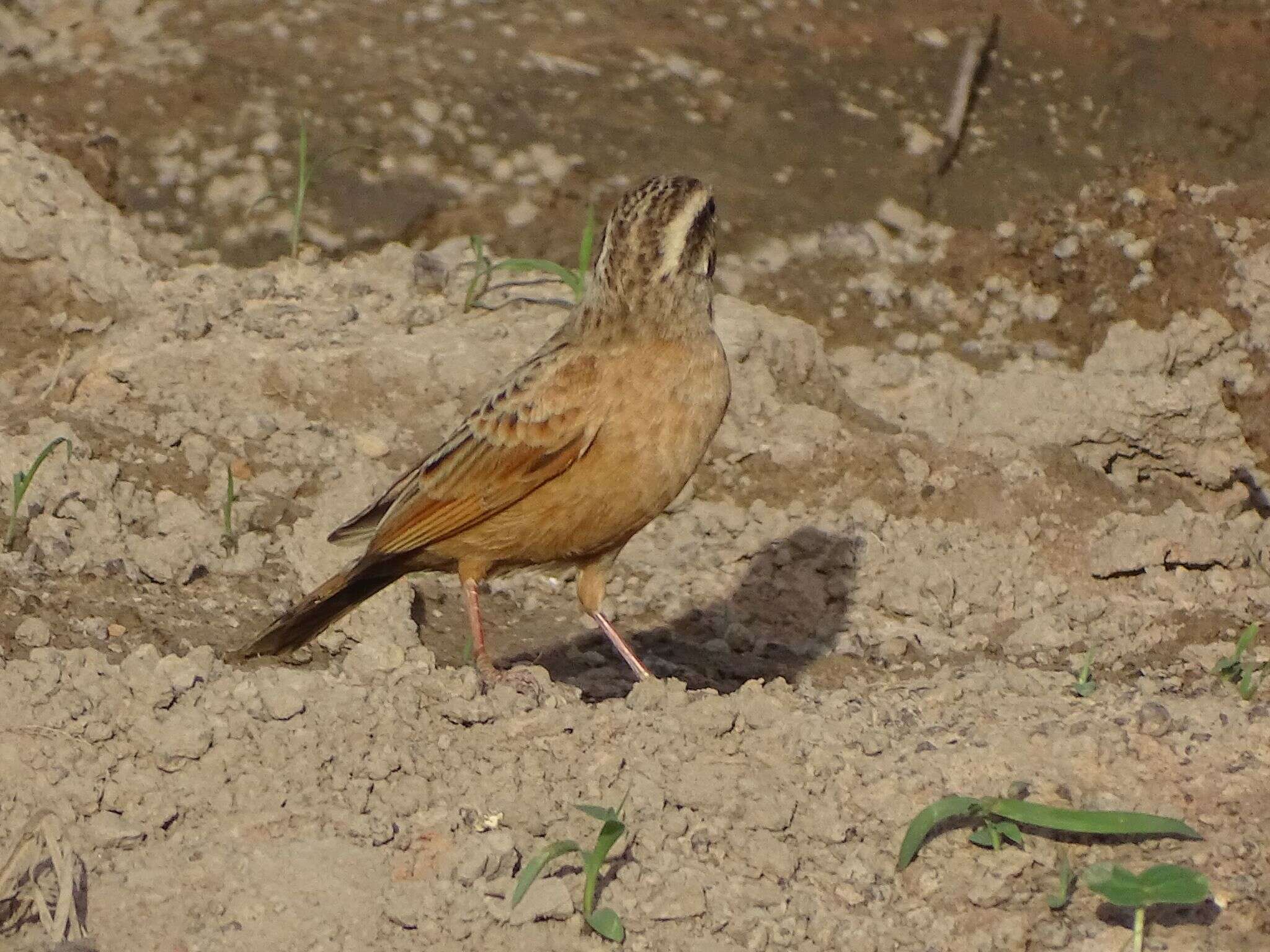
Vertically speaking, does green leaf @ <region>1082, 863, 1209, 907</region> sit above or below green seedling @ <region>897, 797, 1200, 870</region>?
above

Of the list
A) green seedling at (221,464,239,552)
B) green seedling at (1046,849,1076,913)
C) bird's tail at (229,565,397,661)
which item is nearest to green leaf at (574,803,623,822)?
green seedling at (1046,849,1076,913)

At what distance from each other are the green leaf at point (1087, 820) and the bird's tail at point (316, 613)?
2.57 m

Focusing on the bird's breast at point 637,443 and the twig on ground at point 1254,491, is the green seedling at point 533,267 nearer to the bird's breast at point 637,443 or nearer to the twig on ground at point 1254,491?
the bird's breast at point 637,443

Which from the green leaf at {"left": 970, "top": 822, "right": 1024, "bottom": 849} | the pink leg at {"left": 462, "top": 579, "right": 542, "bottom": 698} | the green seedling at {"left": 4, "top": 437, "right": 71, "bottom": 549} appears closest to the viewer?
the green leaf at {"left": 970, "top": 822, "right": 1024, "bottom": 849}

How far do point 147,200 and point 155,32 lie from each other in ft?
4.82

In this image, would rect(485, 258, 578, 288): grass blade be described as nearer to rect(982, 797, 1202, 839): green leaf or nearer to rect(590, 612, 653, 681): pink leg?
rect(590, 612, 653, 681): pink leg

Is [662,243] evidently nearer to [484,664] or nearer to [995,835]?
[484,664]

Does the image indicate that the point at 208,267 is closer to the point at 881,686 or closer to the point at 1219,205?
the point at 881,686

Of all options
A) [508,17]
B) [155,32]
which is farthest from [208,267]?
[508,17]

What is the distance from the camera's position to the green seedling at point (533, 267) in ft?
27.3

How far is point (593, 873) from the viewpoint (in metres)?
4.79

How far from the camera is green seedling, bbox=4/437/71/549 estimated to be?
6840 mm

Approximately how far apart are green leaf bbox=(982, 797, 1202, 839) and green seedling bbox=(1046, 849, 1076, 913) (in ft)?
0.30

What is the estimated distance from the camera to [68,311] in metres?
8.61
